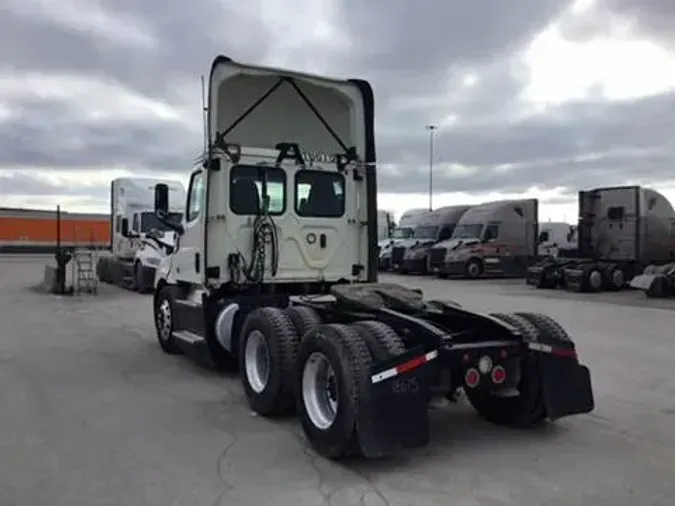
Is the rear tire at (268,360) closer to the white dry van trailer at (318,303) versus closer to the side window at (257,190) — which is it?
the white dry van trailer at (318,303)

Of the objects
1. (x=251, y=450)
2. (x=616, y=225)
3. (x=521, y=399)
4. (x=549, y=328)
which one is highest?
(x=616, y=225)

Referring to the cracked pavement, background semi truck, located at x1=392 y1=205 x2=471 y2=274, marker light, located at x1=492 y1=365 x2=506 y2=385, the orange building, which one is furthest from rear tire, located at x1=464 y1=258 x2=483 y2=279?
the orange building

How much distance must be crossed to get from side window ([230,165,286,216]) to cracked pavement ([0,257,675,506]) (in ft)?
6.63

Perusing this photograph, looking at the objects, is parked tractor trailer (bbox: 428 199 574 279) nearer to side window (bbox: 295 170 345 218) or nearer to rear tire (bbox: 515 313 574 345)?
side window (bbox: 295 170 345 218)

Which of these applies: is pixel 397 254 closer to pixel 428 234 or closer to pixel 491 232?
pixel 428 234

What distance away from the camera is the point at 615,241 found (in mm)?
24203

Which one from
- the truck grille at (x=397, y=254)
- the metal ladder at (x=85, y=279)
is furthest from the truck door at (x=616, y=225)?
the metal ladder at (x=85, y=279)

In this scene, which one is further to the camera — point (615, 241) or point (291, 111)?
point (615, 241)

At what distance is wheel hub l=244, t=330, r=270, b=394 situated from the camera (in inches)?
269

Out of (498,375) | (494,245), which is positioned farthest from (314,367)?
(494,245)

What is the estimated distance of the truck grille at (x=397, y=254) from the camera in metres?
31.8

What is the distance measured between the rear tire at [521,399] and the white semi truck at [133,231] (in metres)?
14.4

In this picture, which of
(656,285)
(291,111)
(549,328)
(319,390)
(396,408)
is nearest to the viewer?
(396,408)

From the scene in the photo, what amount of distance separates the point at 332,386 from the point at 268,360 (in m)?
1.19
